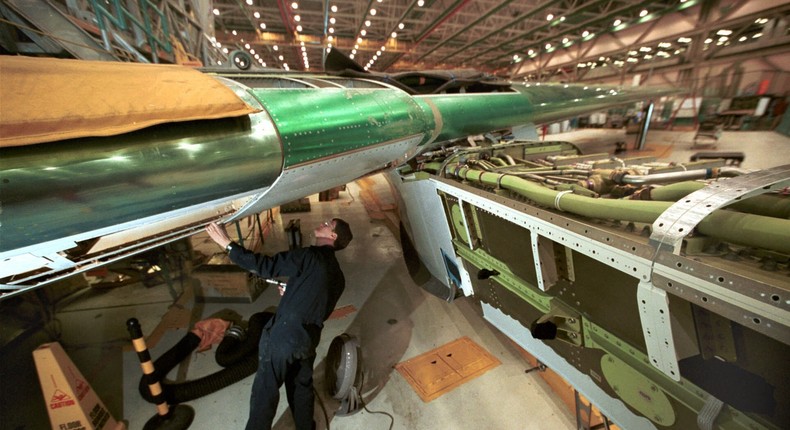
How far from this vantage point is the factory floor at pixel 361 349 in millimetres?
3031

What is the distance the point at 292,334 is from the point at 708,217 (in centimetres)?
302

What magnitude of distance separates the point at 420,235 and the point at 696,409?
139 inches

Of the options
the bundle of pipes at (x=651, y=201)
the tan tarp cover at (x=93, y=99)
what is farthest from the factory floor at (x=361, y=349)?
the tan tarp cover at (x=93, y=99)

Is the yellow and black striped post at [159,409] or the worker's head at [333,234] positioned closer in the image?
the yellow and black striped post at [159,409]

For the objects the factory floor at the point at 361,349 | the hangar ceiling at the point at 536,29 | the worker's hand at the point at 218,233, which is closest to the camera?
the worker's hand at the point at 218,233

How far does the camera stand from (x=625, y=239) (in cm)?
151

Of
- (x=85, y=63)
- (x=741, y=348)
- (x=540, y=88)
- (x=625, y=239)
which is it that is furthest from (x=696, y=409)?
(x=540, y=88)

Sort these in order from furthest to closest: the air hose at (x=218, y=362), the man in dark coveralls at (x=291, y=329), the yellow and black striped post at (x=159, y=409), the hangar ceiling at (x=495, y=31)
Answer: the hangar ceiling at (x=495, y=31), the air hose at (x=218, y=362), the yellow and black striped post at (x=159, y=409), the man in dark coveralls at (x=291, y=329)

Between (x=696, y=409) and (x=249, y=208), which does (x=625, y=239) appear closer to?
(x=696, y=409)

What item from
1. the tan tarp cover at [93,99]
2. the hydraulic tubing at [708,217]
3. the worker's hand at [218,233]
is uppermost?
the tan tarp cover at [93,99]

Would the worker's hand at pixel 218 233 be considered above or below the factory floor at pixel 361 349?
above

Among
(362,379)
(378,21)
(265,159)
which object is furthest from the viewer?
(378,21)

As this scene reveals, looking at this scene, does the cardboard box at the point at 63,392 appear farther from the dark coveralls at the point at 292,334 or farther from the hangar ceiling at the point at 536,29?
the hangar ceiling at the point at 536,29

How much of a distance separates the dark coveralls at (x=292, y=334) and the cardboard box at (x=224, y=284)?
8.16 ft
